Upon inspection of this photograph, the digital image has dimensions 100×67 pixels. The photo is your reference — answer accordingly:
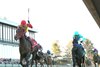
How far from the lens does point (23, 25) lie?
47.6 ft

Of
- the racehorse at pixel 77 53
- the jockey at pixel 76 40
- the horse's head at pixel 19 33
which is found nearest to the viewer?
the horse's head at pixel 19 33

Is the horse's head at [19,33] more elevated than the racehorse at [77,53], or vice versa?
the horse's head at [19,33]

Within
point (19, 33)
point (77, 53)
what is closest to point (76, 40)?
point (77, 53)

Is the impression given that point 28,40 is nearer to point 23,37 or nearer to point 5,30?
point 23,37

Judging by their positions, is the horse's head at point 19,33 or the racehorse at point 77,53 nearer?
the horse's head at point 19,33

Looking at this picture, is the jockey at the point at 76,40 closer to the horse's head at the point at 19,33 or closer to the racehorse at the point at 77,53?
the racehorse at the point at 77,53

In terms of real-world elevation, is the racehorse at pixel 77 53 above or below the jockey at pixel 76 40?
below

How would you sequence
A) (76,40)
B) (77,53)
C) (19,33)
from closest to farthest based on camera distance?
(19,33) < (76,40) < (77,53)

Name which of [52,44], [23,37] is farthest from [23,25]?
[52,44]

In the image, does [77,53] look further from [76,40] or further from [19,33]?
[19,33]

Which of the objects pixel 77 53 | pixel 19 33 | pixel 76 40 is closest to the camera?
pixel 19 33

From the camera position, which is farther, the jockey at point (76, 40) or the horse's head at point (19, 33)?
the jockey at point (76, 40)

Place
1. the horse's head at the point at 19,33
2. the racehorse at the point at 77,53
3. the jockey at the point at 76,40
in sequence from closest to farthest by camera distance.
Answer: the horse's head at the point at 19,33 < the jockey at the point at 76,40 < the racehorse at the point at 77,53

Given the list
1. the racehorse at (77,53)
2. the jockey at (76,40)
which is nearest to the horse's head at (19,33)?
the jockey at (76,40)
